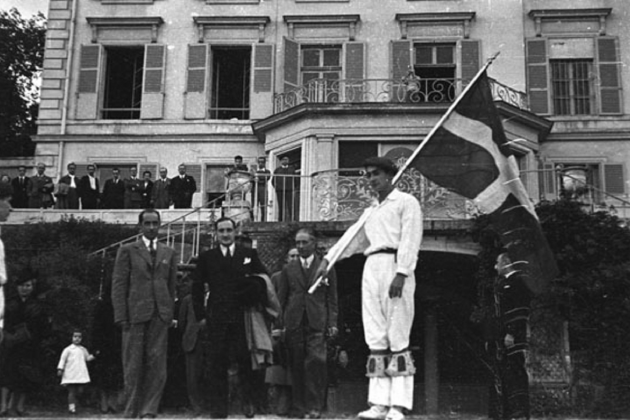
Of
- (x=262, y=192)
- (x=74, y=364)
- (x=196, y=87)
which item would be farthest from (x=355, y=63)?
(x=74, y=364)

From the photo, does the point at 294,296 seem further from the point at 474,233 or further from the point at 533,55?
the point at 533,55

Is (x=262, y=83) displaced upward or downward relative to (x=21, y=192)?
upward

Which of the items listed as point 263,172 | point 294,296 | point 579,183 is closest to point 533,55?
point 579,183

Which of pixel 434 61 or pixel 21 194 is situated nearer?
pixel 21 194

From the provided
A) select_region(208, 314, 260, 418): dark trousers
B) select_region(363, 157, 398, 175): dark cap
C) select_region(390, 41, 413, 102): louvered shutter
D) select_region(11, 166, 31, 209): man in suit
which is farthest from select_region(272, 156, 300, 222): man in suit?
select_region(363, 157, 398, 175): dark cap

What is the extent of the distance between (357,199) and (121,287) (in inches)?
366

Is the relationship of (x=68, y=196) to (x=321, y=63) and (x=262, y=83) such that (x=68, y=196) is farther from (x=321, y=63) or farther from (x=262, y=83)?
(x=321, y=63)

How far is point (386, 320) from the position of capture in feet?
25.8

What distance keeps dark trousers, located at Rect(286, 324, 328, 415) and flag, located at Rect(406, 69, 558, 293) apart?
243 cm

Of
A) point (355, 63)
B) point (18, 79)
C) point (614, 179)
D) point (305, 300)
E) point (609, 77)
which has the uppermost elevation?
point (18, 79)

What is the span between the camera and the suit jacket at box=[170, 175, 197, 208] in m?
22.8

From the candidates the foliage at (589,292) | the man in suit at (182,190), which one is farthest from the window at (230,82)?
the foliage at (589,292)

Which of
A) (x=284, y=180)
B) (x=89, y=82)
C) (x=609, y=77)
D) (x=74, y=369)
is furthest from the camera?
(x=89, y=82)

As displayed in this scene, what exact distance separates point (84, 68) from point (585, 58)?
14197 mm
